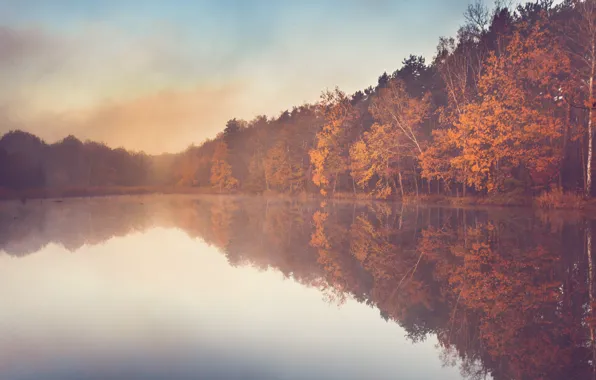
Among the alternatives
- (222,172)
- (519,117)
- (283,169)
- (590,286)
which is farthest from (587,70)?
(222,172)

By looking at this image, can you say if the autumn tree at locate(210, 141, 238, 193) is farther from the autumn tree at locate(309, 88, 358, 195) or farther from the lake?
the lake

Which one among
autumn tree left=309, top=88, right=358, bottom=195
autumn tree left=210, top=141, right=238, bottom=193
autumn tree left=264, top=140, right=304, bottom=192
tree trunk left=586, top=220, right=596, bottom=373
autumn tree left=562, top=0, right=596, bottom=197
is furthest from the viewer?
autumn tree left=210, top=141, right=238, bottom=193

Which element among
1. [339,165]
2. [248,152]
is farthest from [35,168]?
[339,165]

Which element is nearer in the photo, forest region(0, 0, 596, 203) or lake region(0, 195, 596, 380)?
lake region(0, 195, 596, 380)

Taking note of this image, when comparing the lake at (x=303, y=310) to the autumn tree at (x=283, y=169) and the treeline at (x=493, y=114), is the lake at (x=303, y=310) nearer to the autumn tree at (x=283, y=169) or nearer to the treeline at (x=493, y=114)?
the treeline at (x=493, y=114)

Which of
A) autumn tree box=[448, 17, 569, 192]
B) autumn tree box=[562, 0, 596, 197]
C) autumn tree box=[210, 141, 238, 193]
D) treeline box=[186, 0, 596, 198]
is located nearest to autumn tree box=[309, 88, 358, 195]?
treeline box=[186, 0, 596, 198]

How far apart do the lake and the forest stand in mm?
17076

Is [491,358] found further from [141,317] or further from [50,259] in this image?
[50,259]

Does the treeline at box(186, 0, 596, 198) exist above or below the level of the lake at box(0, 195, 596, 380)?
above

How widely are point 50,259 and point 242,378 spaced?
11.2m

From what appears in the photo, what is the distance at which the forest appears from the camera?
97.3 feet

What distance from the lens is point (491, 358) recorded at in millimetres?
5758

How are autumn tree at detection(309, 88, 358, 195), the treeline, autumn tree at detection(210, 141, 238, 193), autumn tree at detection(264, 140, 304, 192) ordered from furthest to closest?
autumn tree at detection(210, 141, 238, 193) < autumn tree at detection(264, 140, 304, 192) < autumn tree at detection(309, 88, 358, 195) < the treeline

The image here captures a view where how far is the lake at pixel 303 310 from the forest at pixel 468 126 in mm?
17076
